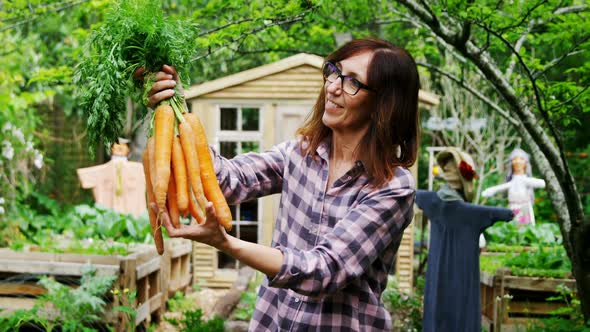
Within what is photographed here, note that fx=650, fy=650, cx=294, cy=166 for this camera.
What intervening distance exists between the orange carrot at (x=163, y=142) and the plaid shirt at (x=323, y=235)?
26 centimetres

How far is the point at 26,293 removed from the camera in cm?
504

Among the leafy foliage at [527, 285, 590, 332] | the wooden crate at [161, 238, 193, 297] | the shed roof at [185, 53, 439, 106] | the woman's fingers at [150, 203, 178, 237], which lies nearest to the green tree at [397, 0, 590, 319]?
the leafy foliage at [527, 285, 590, 332]

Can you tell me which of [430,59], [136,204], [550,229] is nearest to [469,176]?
[550,229]

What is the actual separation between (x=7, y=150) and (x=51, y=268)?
6.47ft

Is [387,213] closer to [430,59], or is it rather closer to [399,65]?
[399,65]

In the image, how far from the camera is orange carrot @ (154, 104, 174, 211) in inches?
69.5

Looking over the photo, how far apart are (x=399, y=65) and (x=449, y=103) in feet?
43.5

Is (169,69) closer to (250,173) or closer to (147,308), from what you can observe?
(250,173)

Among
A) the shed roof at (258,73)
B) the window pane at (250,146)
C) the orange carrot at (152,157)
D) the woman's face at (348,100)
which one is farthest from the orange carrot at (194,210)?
the window pane at (250,146)

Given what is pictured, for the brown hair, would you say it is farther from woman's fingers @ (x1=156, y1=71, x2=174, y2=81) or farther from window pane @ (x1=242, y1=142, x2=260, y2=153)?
window pane @ (x1=242, y1=142, x2=260, y2=153)

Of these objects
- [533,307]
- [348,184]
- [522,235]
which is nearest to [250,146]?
[522,235]

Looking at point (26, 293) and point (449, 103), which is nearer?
point (26, 293)

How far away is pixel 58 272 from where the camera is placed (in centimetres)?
504

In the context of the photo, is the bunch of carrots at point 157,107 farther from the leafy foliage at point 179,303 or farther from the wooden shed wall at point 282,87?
the wooden shed wall at point 282,87
